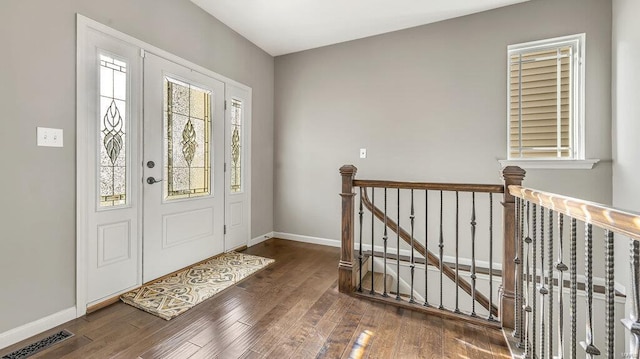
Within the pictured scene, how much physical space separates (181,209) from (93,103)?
1168 mm

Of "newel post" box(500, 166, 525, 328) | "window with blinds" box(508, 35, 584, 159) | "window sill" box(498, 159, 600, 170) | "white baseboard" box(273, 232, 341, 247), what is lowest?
"white baseboard" box(273, 232, 341, 247)

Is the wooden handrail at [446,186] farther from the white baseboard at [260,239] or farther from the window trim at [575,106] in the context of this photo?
the white baseboard at [260,239]

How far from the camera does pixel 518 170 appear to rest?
1.87 metres

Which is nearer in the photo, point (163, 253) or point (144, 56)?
point (144, 56)

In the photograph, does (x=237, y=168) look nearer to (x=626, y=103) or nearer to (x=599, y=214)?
(x=599, y=214)

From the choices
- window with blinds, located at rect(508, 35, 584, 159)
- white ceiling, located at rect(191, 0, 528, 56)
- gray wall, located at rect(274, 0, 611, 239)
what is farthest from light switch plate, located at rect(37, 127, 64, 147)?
window with blinds, located at rect(508, 35, 584, 159)

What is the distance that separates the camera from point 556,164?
2740 mm

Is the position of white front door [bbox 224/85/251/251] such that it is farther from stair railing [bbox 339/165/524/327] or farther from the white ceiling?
stair railing [bbox 339/165/524/327]

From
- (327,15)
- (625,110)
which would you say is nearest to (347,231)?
(327,15)

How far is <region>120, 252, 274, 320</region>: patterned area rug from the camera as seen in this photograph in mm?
2146

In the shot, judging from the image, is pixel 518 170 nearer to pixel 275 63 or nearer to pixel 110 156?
pixel 110 156

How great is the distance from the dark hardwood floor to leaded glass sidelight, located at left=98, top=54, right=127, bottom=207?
869mm

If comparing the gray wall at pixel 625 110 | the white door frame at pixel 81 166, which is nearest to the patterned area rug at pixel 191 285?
the white door frame at pixel 81 166

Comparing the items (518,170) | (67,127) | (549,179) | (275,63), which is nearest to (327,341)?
(518,170)
